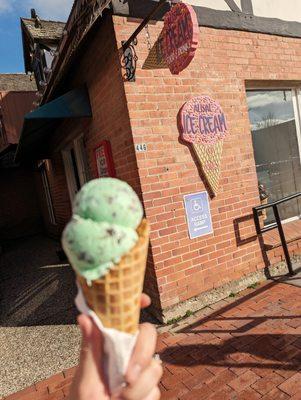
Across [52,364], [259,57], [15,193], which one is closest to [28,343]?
[52,364]

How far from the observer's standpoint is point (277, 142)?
561 centimetres

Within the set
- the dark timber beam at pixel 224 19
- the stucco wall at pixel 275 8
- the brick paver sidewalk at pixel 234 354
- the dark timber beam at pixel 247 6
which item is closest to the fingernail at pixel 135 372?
the brick paver sidewalk at pixel 234 354

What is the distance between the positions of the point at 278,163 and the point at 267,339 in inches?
125

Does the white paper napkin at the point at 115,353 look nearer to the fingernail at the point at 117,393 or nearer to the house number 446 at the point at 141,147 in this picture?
the fingernail at the point at 117,393

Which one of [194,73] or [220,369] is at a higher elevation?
[194,73]

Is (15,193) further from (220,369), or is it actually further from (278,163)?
(220,369)

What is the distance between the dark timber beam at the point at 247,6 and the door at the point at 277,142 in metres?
1.15

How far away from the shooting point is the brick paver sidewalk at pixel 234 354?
9.20 feet

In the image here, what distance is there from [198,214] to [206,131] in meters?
1.11

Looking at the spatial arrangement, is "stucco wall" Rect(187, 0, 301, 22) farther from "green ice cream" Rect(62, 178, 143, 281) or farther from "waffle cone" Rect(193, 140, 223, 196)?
"green ice cream" Rect(62, 178, 143, 281)

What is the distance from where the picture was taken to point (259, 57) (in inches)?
196

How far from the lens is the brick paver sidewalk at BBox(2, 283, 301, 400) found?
2.80 m

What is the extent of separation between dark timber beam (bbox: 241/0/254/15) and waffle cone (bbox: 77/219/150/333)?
4935 millimetres

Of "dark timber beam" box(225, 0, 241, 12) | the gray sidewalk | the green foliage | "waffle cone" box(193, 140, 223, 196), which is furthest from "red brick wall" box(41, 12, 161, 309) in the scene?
"dark timber beam" box(225, 0, 241, 12)
